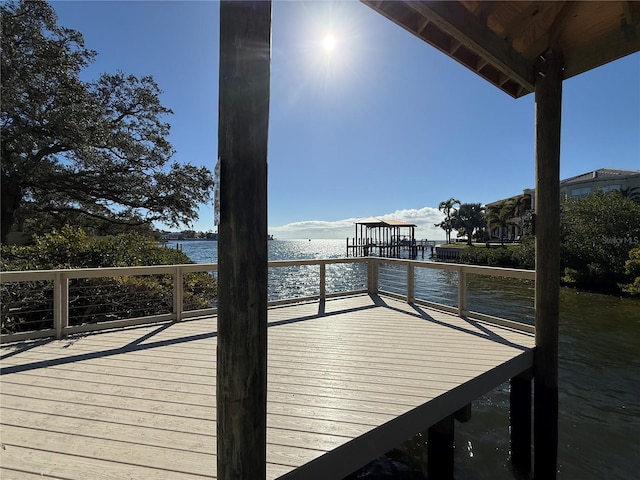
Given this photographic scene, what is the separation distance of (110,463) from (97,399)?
2.87 feet

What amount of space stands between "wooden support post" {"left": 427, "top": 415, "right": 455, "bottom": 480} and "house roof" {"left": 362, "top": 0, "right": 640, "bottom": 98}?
11.8ft

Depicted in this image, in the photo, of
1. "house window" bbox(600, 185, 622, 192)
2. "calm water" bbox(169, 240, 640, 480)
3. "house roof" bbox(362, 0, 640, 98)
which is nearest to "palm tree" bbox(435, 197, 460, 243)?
"house window" bbox(600, 185, 622, 192)

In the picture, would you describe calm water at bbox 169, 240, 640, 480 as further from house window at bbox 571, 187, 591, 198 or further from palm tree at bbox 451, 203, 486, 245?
palm tree at bbox 451, 203, 486, 245

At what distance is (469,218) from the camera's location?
175ft

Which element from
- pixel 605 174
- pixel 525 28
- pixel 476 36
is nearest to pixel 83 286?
pixel 476 36

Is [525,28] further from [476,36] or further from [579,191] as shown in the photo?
[579,191]

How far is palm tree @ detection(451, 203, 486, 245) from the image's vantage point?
174ft

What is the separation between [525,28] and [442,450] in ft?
14.7

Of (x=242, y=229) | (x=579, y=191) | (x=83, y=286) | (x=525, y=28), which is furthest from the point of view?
(x=579, y=191)

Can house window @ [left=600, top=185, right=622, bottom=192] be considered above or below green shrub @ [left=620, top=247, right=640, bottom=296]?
above

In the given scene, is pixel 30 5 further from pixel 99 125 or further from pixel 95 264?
pixel 95 264

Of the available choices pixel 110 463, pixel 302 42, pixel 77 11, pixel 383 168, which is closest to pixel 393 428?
pixel 110 463

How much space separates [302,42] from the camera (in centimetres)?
335

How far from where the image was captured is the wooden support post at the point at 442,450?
2.98 meters
